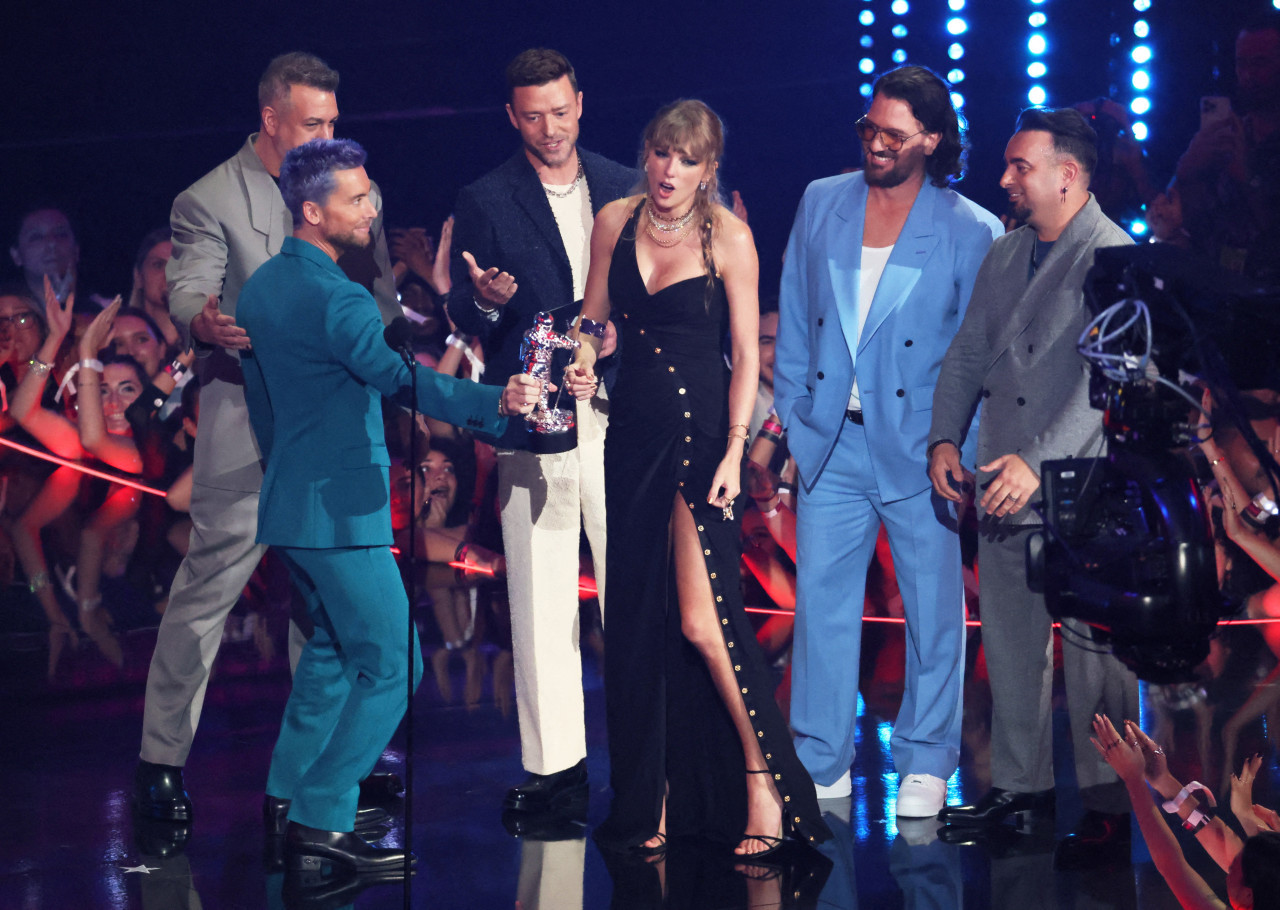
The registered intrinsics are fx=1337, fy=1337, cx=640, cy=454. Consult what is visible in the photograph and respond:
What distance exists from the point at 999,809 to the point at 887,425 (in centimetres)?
107

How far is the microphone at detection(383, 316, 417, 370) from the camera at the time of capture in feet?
9.78

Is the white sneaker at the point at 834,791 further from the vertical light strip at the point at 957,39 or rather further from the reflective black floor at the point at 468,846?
the vertical light strip at the point at 957,39

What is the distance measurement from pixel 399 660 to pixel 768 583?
11.9 feet

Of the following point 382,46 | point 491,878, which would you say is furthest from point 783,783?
point 382,46

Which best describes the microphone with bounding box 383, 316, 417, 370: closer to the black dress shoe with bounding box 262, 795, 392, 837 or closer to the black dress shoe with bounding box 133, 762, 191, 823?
the black dress shoe with bounding box 262, 795, 392, 837

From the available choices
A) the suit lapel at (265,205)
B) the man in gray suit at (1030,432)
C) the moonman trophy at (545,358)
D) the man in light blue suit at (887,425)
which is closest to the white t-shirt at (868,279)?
the man in light blue suit at (887,425)

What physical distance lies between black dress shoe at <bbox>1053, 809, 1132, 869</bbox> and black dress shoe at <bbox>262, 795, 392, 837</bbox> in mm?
1791

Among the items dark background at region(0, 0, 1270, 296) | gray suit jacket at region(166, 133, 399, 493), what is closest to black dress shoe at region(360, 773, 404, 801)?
gray suit jacket at region(166, 133, 399, 493)

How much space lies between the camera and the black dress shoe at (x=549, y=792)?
3.73 metres

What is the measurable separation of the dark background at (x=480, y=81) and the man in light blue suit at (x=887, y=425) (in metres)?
2.92

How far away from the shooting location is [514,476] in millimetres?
3854

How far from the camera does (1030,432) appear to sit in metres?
3.45

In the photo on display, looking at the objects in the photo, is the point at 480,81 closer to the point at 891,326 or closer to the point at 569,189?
the point at 569,189

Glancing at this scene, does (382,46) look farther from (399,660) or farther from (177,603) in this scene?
(399,660)
